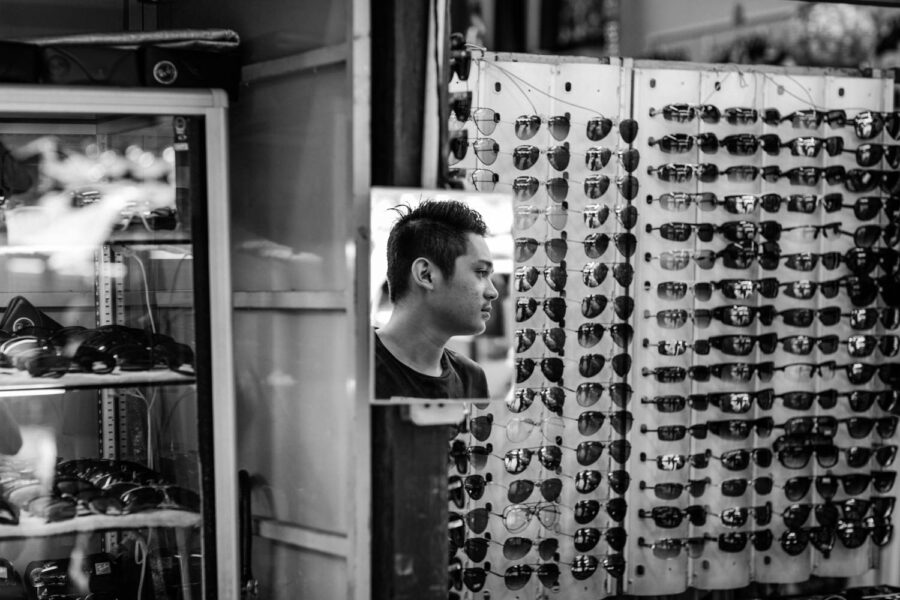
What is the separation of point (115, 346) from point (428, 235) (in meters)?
1.14

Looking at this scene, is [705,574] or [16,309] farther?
[705,574]

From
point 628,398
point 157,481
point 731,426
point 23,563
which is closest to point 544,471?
point 628,398

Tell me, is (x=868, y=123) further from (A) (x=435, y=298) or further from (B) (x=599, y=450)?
(A) (x=435, y=298)

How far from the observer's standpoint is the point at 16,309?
11.8ft

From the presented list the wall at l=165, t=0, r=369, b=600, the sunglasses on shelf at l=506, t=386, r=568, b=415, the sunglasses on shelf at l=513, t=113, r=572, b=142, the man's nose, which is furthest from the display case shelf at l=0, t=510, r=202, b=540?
the sunglasses on shelf at l=513, t=113, r=572, b=142

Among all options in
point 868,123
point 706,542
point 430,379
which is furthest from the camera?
point 868,123

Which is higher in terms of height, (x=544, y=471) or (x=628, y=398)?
(x=628, y=398)

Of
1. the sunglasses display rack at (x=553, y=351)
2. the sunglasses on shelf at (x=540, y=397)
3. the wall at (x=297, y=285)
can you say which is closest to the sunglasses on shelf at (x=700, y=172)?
the sunglasses display rack at (x=553, y=351)

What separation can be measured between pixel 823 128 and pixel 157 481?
142 inches

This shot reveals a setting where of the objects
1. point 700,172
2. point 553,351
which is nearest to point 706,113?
point 700,172

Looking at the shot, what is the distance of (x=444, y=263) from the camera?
115 inches

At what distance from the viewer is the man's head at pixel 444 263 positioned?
9.32ft

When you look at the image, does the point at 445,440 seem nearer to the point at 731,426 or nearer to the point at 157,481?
the point at 157,481

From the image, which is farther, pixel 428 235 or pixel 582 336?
pixel 582 336
